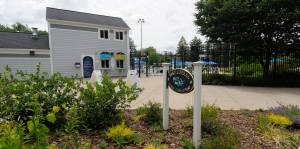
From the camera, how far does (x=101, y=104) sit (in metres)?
3.64

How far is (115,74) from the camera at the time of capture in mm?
20328

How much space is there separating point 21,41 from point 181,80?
62.9 feet

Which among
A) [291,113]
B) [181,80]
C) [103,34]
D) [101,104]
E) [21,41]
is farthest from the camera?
[103,34]

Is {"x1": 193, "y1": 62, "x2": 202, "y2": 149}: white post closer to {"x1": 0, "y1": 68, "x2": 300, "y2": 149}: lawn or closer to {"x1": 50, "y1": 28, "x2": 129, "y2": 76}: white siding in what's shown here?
{"x1": 0, "y1": 68, "x2": 300, "y2": 149}: lawn

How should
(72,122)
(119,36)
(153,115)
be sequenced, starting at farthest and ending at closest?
(119,36)
(153,115)
(72,122)

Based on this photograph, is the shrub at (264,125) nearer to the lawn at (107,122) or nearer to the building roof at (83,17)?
the lawn at (107,122)

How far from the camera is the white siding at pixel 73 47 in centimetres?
1723

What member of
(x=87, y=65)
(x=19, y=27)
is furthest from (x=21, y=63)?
(x=19, y=27)

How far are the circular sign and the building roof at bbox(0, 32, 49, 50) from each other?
57.6 ft

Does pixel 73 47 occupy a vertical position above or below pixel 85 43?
below

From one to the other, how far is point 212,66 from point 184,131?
914cm

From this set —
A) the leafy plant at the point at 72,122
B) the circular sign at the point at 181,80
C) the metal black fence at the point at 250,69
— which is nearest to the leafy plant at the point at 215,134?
the circular sign at the point at 181,80

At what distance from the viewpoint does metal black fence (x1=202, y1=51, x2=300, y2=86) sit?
425 inches

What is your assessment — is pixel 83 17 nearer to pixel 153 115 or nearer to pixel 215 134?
pixel 153 115
